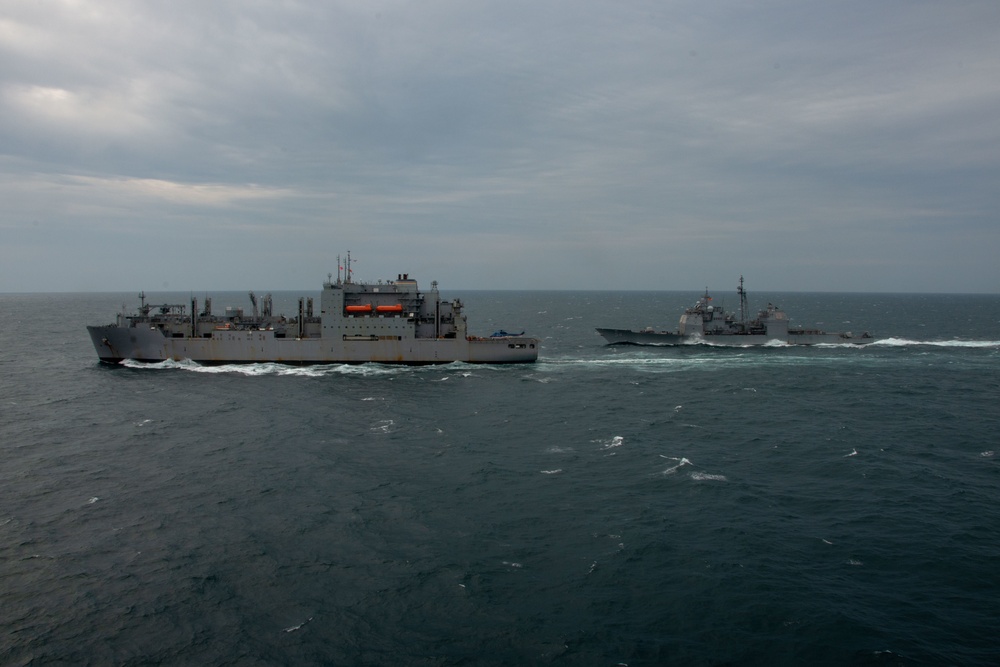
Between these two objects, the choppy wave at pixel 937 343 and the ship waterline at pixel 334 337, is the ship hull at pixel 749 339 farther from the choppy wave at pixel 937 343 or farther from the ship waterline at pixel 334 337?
the ship waterline at pixel 334 337

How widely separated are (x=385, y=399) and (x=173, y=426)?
17.2 metres

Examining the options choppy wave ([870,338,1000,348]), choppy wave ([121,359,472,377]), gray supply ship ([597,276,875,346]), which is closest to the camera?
choppy wave ([121,359,472,377])

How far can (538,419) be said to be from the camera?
156 feet

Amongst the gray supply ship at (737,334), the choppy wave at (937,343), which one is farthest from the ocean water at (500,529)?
the choppy wave at (937,343)

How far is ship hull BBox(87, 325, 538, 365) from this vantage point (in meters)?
72.2

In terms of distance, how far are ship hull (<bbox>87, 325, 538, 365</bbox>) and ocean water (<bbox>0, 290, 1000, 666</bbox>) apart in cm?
1707

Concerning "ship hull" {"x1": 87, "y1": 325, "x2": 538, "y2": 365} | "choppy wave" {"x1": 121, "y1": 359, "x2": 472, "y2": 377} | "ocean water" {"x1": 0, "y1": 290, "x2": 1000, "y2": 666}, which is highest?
"ship hull" {"x1": 87, "y1": 325, "x2": 538, "y2": 365}

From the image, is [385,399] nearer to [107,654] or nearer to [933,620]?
[107,654]

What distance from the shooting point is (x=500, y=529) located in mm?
27578

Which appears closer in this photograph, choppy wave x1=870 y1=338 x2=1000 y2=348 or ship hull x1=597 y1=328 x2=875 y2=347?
choppy wave x1=870 y1=338 x2=1000 y2=348

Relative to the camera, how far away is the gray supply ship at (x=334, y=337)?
7238 centimetres

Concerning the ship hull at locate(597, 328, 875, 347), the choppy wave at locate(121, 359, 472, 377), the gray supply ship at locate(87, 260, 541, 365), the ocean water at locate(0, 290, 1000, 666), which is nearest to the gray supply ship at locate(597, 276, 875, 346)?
the ship hull at locate(597, 328, 875, 347)

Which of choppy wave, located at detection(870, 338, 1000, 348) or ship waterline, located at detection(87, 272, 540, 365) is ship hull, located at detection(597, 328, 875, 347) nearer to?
choppy wave, located at detection(870, 338, 1000, 348)

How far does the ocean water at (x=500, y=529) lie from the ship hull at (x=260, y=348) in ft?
56.0
